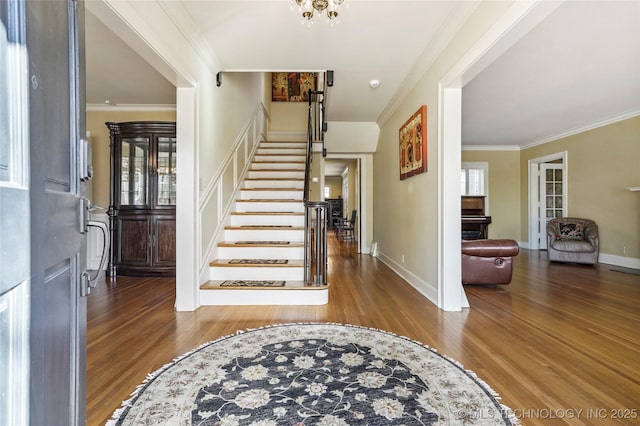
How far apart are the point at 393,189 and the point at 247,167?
257 cm

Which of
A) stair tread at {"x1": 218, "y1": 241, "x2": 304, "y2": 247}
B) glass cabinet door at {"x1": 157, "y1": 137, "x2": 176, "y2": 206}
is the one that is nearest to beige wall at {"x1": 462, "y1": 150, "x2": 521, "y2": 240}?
stair tread at {"x1": 218, "y1": 241, "x2": 304, "y2": 247}

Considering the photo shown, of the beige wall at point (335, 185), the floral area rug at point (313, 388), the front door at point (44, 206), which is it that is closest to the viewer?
the front door at point (44, 206)

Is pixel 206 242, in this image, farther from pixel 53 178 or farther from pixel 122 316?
pixel 53 178

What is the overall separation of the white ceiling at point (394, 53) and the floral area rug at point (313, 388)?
8.59ft

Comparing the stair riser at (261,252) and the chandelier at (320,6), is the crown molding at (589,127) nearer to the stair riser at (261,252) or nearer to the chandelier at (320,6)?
the chandelier at (320,6)

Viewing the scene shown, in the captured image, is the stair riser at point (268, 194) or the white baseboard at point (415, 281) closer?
the white baseboard at point (415, 281)

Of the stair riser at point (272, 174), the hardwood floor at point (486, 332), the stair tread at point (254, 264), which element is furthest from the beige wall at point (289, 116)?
the stair tread at point (254, 264)

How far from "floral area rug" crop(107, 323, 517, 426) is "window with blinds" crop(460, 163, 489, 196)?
6.76 m

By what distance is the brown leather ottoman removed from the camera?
3.54 meters

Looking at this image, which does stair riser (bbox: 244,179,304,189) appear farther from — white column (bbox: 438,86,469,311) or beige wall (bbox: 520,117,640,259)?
beige wall (bbox: 520,117,640,259)

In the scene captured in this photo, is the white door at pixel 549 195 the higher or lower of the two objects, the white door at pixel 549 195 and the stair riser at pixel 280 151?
the lower

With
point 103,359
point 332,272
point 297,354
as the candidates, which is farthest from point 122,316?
point 332,272

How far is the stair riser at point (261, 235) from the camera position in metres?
3.80

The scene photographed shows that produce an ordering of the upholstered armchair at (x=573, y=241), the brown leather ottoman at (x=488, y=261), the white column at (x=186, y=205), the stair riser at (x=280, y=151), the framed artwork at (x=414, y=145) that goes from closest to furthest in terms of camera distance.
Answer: the white column at (x=186, y=205) < the framed artwork at (x=414, y=145) < the brown leather ottoman at (x=488, y=261) < the upholstered armchair at (x=573, y=241) < the stair riser at (x=280, y=151)
